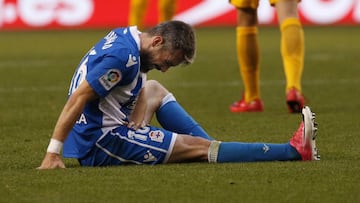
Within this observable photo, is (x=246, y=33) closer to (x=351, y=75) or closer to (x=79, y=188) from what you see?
(x=351, y=75)

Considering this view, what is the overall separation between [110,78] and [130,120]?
0.53 meters

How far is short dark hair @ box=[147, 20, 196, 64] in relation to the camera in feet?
19.6

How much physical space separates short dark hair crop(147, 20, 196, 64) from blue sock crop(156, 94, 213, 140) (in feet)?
2.15

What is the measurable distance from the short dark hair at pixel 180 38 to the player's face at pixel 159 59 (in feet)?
0.11

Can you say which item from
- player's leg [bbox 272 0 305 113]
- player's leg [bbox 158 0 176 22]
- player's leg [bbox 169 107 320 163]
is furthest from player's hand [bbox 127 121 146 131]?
player's leg [bbox 158 0 176 22]

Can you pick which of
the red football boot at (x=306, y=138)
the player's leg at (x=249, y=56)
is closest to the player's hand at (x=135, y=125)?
the red football boot at (x=306, y=138)

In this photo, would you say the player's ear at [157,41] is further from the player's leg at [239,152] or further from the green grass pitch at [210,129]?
the green grass pitch at [210,129]

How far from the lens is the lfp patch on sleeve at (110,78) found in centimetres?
580

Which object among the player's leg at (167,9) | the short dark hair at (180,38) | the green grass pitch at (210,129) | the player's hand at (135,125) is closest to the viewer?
the green grass pitch at (210,129)

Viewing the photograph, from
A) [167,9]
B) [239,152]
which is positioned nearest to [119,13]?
[167,9]

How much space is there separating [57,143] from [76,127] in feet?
1.17

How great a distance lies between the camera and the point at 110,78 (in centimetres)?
582

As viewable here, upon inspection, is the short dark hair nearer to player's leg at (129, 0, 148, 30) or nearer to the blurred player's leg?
the blurred player's leg

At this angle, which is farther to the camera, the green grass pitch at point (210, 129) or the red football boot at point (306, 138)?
the red football boot at point (306, 138)
